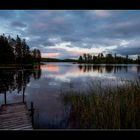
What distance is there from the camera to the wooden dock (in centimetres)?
362

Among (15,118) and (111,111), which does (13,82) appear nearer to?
(15,118)

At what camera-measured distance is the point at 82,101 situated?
207 inches

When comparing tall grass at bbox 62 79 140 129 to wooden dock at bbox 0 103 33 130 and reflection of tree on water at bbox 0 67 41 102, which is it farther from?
reflection of tree on water at bbox 0 67 41 102

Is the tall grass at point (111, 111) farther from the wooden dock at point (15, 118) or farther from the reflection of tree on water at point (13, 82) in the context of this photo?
the reflection of tree on water at point (13, 82)

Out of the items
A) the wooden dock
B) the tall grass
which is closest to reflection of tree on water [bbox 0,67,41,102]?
the wooden dock

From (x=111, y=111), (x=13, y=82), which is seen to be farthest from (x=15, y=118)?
(x=13, y=82)

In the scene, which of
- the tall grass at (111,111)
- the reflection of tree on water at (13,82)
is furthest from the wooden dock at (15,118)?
the reflection of tree on water at (13,82)

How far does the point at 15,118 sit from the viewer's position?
13.6ft

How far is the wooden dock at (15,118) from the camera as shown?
11.9ft

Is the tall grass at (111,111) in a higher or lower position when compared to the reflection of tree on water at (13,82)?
higher
